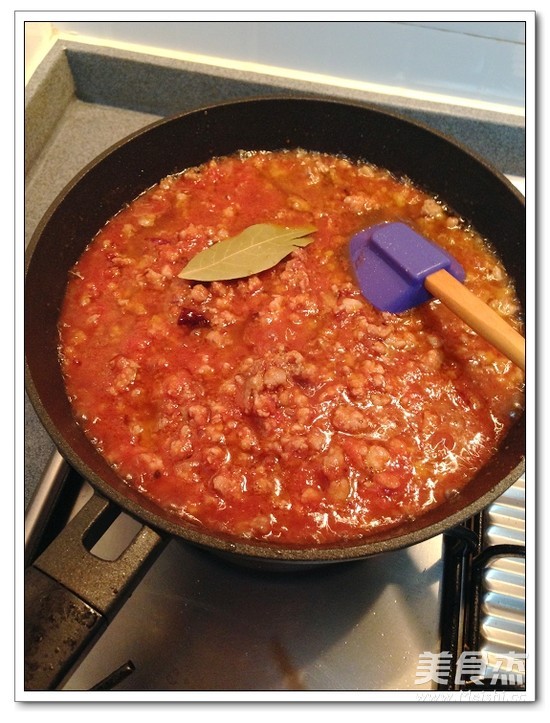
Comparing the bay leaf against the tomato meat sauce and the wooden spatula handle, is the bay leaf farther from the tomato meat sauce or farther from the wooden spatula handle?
the wooden spatula handle

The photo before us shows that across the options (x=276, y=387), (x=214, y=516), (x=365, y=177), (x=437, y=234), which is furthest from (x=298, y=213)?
(x=214, y=516)

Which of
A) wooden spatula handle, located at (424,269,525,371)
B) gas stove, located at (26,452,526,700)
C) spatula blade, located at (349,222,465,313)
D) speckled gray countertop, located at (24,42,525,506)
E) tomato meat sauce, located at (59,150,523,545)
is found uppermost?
speckled gray countertop, located at (24,42,525,506)

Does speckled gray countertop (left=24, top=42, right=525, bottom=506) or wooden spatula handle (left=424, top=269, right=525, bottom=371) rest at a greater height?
speckled gray countertop (left=24, top=42, right=525, bottom=506)

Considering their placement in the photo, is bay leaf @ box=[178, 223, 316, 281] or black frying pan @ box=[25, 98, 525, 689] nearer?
black frying pan @ box=[25, 98, 525, 689]

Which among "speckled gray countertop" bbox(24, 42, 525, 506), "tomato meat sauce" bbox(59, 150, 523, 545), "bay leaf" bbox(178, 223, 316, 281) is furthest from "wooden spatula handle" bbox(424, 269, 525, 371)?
"speckled gray countertop" bbox(24, 42, 525, 506)

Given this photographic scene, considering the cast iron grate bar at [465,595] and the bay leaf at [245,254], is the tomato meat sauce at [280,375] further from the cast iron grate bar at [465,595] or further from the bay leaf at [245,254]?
the cast iron grate bar at [465,595]

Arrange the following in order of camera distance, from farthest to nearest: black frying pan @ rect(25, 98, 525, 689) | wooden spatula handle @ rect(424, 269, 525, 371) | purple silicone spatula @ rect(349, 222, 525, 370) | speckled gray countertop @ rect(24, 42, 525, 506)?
speckled gray countertop @ rect(24, 42, 525, 506)
purple silicone spatula @ rect(349, 222, 525, 370)
wooden spatula handle @ rect(424, 269, 525, 371)
black frying pan @ rect(25, 98, 525, 689)
